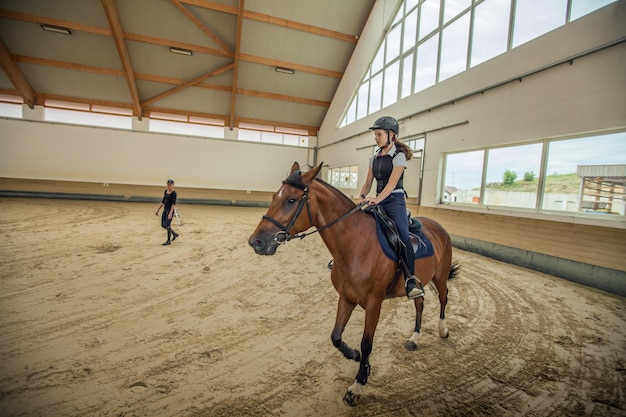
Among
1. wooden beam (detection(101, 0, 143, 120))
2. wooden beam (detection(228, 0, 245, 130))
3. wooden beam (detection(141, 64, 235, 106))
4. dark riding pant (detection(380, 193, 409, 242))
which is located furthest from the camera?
wooden beam (detection(141, 64, 235, 106))

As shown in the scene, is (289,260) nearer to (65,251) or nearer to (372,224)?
(372,224)

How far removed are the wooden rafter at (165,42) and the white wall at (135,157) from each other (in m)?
5.22

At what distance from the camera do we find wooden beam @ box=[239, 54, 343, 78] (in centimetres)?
1347

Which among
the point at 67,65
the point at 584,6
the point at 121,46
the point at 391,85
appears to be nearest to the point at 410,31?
the point at 391,85

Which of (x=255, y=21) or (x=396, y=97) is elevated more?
(x=255, y=21)

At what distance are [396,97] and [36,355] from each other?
1191 cm

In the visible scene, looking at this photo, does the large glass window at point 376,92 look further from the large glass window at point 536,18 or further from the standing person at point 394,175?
the standing person at point 394,175

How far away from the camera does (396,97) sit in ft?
35.6

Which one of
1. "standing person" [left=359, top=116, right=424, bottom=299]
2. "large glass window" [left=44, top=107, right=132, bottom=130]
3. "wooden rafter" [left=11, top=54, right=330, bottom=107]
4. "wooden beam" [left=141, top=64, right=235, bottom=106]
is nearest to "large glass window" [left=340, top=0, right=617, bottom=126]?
"wooden rafter" [left=11, top=54, right=330, bottom=107]

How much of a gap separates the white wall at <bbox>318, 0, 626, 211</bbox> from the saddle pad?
16.1 ft

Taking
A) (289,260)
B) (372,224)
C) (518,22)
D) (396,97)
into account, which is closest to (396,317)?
(372,224)

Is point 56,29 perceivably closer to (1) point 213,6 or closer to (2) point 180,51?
(2) point 180,51

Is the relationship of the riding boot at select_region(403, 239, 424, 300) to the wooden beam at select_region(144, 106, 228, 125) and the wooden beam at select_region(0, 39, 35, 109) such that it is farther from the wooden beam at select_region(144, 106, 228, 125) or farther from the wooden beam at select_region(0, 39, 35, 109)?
the wooden beam at select_region(0, 39, 35, 109)

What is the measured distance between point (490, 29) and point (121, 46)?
14.5 meters
